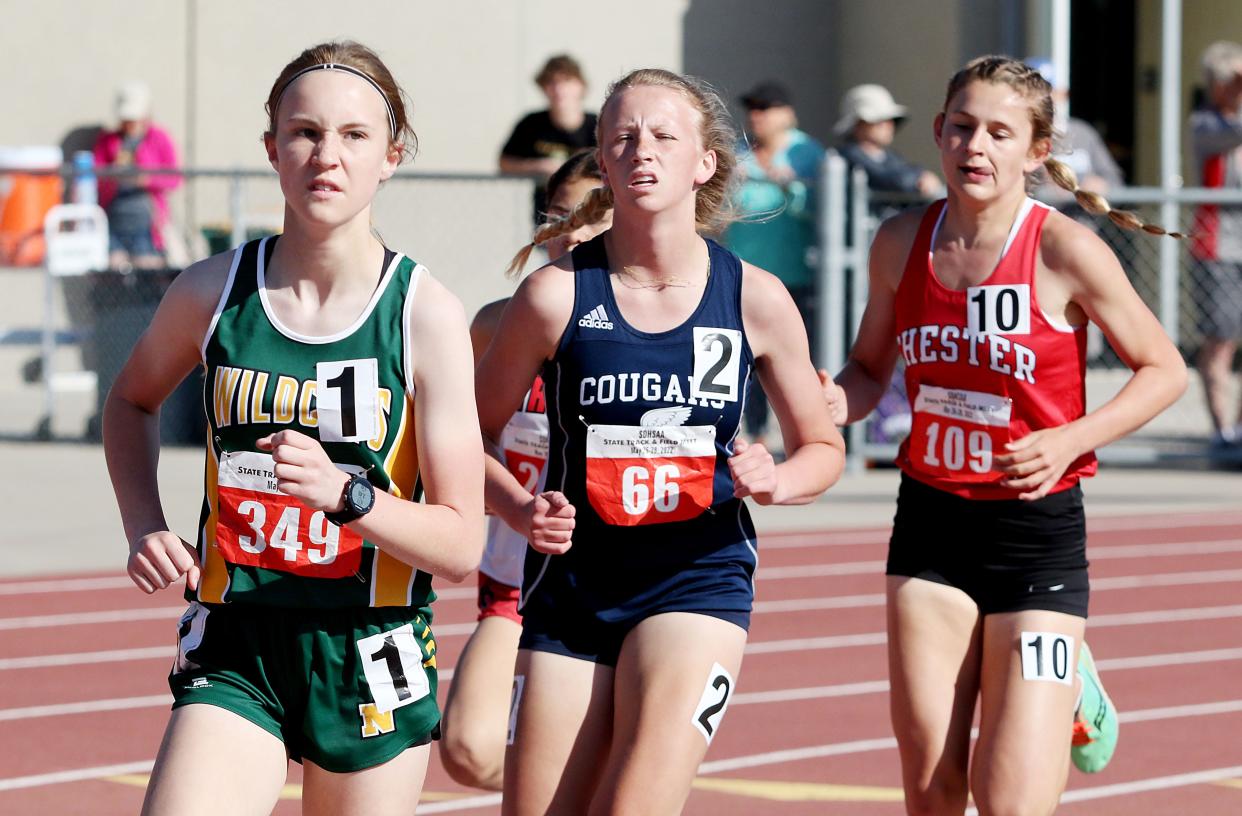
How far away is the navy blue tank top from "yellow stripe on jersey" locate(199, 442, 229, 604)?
2.65 ft

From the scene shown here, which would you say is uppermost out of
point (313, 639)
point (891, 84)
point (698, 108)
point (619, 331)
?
point (891, 84)

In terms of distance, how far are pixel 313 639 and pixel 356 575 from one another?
5.3 inches

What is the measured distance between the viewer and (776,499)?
3924 mm

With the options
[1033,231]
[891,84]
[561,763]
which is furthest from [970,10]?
[561,763]

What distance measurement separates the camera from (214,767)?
330 centimetres

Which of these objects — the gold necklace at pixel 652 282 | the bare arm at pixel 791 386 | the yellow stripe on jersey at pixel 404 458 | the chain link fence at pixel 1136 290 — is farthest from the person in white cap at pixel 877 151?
the yellow stripe on jersey at pixel 404 458

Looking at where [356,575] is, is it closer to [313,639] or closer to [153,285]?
[313,639]

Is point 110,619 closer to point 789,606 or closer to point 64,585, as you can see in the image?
point 64,585

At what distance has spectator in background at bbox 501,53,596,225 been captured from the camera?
1116 centimetres

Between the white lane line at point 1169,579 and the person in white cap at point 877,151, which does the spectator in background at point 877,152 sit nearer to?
the person in white cap at point 877,151

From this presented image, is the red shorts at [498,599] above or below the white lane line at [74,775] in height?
above

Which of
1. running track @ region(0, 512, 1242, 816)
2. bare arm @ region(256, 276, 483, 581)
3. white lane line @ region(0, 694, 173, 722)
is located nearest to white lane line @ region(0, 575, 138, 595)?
running track @ region(0, 512, 1242, 816)

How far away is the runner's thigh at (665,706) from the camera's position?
382 cm

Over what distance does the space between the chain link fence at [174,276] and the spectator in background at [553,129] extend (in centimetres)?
16
